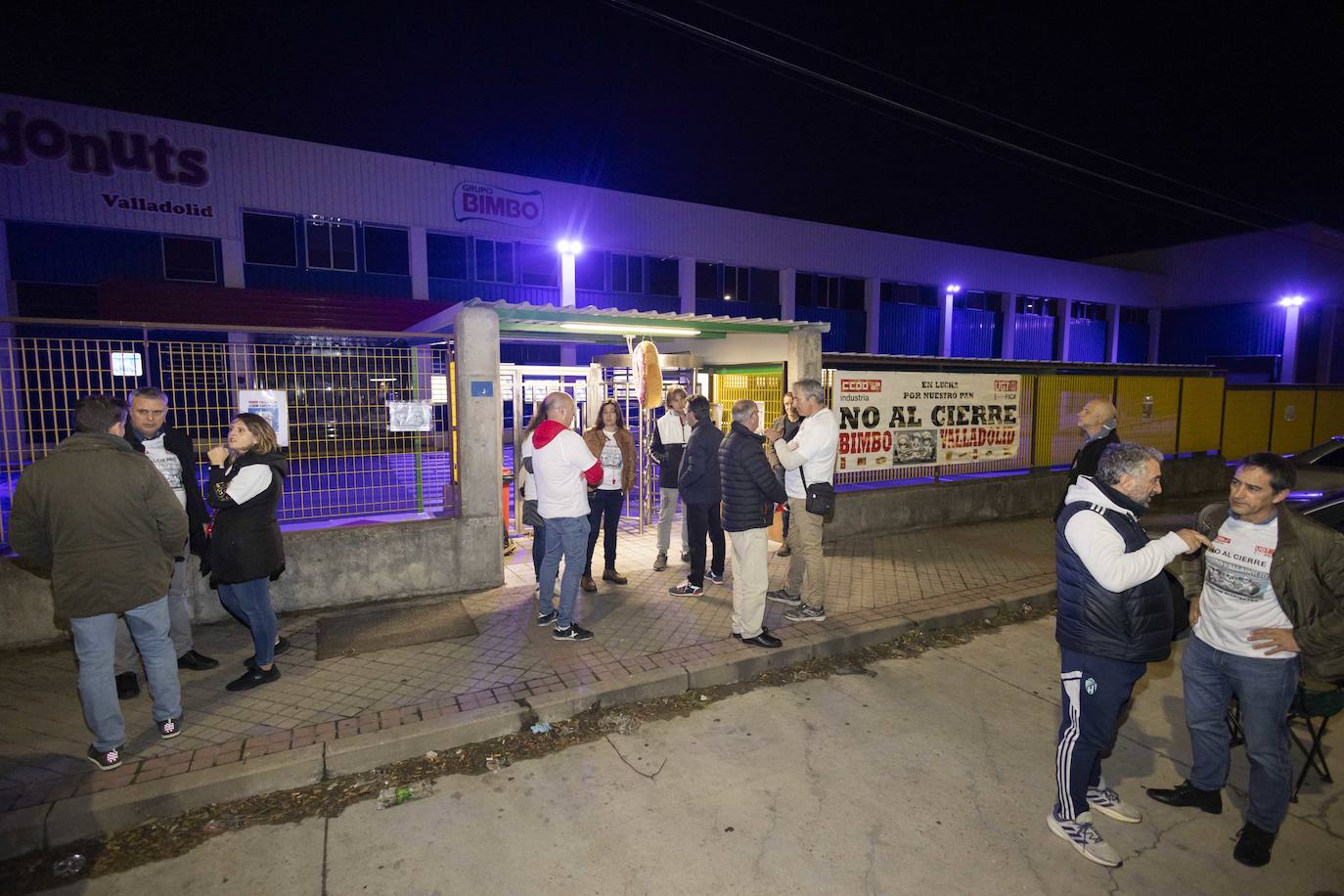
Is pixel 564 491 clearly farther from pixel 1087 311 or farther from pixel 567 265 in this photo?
pixel 1087 311

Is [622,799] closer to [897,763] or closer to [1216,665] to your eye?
[897,763]

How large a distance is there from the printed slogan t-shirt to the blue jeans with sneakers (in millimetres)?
519

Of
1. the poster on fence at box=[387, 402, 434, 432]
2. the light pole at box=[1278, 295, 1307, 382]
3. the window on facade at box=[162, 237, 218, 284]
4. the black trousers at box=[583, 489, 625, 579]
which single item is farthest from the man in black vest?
the light pole at box=[1278, 295, 1307, 382]

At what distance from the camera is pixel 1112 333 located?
34.0 metres

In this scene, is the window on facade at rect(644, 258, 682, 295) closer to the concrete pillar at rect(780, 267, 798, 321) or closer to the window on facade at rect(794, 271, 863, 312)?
the concrete pillar at rect(780, 267, 798, 321)

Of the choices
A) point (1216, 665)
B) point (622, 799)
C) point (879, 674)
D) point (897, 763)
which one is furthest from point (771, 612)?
point (1216, 665)

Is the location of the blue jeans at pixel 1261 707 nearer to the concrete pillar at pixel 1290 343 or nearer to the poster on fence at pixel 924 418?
the poster on fence at pixel 924 418

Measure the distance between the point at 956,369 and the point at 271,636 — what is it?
30.3 feet

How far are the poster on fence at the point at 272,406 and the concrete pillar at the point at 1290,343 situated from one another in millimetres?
37072

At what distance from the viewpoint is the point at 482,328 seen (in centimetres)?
644

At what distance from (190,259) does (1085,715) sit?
21.5m

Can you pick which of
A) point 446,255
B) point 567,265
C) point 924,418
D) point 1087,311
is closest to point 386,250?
point 446,255

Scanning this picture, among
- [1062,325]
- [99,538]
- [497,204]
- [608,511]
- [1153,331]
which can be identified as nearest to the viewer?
[99,538]

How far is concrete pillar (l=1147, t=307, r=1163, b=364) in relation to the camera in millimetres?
34656
